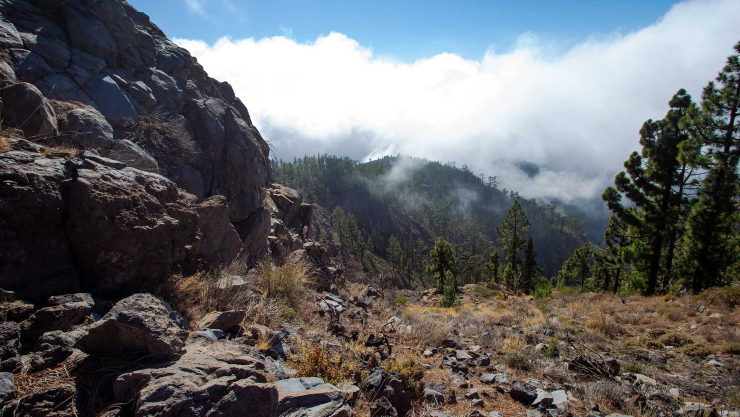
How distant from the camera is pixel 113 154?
7.95 metres

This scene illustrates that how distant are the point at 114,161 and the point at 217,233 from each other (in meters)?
4.72

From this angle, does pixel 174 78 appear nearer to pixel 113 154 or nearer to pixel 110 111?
pixel 110 111

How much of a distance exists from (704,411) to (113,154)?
12.1 metres

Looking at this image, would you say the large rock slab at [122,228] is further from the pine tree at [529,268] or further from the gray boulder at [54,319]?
the pine tree at [529,268]

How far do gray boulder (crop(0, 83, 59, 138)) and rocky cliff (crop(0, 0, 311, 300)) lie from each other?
2cm

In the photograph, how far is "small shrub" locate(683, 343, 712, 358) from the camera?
6.35 metres

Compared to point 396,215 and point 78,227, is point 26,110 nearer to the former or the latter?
point 78,227

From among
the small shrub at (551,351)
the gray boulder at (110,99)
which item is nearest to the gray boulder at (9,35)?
the gray boulder at (110,99)

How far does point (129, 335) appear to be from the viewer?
2746mm

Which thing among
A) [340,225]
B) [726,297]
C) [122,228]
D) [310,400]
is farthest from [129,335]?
[340,225]

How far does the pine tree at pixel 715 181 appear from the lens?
14477mm

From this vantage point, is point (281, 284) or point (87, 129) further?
point (87, 129)

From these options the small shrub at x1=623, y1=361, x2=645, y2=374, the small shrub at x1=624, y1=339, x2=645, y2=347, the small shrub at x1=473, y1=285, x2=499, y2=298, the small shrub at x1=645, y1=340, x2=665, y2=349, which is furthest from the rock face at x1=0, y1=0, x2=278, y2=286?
the small shrub at x1=473, y1=285, x2=499, y2=298

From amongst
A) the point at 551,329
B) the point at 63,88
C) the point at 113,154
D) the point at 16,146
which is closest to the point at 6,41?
the point at 63,88
